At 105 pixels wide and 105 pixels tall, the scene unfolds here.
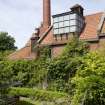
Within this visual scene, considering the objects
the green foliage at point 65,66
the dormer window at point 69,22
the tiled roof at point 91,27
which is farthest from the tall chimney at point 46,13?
the green foliage at point 65,66

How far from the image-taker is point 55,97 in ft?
82.3

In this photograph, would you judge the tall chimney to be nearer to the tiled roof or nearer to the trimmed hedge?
the tiled roof

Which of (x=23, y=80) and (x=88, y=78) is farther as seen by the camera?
(x=23, y=80)

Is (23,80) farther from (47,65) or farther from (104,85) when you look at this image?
(104,85)

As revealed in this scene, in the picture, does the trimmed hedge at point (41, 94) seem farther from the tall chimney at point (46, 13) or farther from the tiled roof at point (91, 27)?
the tall chimney at point (46, 13)

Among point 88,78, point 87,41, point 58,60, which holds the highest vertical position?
point 87,41

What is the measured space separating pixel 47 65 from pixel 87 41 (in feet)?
17.3

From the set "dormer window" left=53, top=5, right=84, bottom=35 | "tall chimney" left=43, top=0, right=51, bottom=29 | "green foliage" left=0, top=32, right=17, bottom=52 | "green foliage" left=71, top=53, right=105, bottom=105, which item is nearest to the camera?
"green foliage" left=71, top=53, right=105, bottom=105

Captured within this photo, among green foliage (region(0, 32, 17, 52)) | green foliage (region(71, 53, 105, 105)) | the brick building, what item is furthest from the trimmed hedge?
green foliage (region(0, 32, 17, 52))

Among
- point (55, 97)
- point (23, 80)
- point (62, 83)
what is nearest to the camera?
point (55, 97)

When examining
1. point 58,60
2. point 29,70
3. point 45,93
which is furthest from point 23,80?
point 45,93

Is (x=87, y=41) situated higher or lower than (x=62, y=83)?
higher

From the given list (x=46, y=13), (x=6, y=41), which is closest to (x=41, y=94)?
(x=46, y=13)

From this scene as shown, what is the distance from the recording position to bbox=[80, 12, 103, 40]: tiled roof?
110 ft
